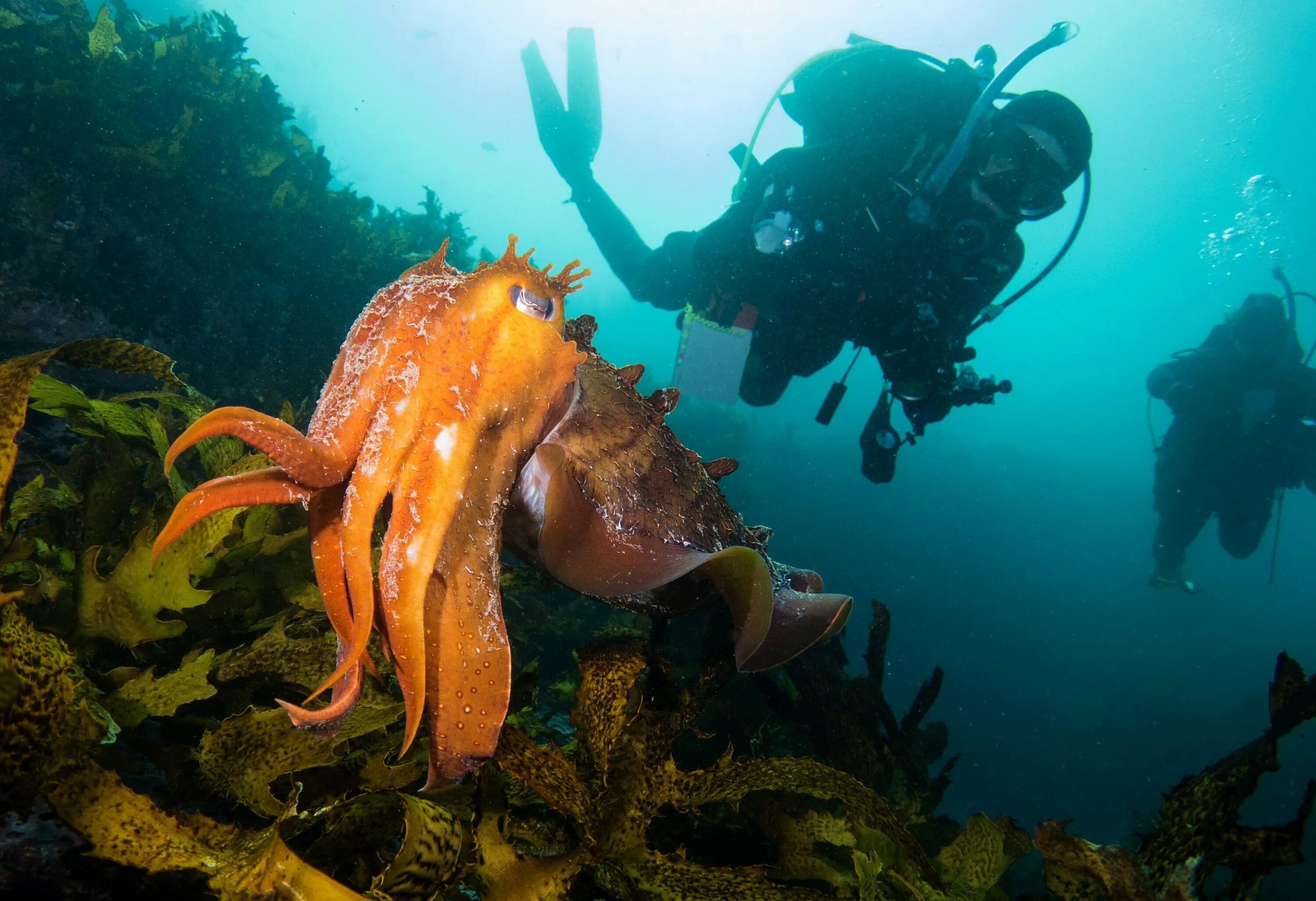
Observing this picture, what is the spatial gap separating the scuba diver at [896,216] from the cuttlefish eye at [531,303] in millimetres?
6043

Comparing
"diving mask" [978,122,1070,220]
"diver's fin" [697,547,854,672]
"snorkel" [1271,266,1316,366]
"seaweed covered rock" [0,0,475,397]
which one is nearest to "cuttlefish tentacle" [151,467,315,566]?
"diver's fin" [697,547,854,672]

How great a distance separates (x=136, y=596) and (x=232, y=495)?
1436mm

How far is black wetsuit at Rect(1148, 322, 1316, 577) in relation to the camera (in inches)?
555

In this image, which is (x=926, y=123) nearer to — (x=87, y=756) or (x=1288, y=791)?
(x=87, y=756)

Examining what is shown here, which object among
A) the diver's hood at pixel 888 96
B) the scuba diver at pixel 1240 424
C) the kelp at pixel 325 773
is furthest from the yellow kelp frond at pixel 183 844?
the scuba diver at pixel 1240 424

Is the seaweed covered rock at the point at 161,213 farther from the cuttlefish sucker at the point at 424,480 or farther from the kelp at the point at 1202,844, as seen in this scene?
the kelp at the point at 1202,844

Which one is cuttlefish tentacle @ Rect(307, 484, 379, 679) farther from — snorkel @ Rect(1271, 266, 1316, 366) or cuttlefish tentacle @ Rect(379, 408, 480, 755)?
snorkel @ Rect(1271, 266, 1316, 366)

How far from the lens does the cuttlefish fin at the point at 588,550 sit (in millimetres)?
1408

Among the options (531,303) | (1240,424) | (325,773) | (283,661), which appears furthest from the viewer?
(1240,424)

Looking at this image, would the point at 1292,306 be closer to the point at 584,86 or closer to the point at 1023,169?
the point at 1023,169

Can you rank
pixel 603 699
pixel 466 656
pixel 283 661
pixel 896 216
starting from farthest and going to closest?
pixel 896 216
pixel 283 661
pixel 603 699
pixel 466 656

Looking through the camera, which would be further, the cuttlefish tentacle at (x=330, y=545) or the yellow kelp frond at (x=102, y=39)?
the yellow kelp frond at (x=102, y=39)

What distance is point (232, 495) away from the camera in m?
1.05

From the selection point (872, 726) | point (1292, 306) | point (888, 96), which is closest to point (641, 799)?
point (872, 726)
